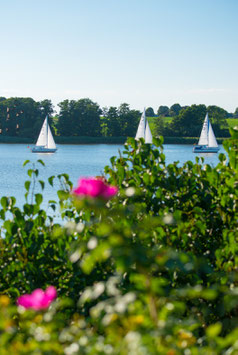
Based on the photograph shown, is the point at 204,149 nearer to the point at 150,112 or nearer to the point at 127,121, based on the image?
the point at 127,121

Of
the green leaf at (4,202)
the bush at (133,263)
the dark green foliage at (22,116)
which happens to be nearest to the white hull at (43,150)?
the dark green foliage at (22,116)

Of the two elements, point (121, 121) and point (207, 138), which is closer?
point (207, 138)

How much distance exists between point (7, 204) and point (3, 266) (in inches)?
20.0

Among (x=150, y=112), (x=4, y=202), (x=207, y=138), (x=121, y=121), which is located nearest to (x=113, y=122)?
(x=121, y=121)

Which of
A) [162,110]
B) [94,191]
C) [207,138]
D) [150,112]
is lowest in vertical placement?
[207,138]

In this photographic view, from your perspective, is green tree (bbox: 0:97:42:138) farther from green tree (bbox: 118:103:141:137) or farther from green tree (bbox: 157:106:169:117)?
green tree (bbox: 157:106:169:117)

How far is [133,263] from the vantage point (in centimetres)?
230

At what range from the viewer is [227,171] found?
13.8 feet

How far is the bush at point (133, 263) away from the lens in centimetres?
199

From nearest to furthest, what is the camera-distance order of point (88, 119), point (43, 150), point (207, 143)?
1. point (43, 150)
2. point (207, 143)
3. point (88, 119)

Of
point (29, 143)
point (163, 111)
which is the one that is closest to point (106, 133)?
point (29, 143)

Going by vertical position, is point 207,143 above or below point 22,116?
below

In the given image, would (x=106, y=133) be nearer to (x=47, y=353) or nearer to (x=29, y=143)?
(x=29, y=143)

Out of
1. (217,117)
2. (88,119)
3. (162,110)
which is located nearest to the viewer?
(88,119)
